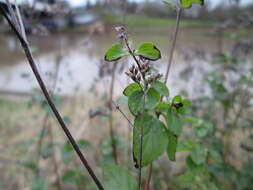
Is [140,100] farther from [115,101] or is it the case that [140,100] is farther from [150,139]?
[115,101]

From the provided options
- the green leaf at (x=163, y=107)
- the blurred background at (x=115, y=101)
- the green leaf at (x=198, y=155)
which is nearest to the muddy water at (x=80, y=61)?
the blurred background at (x=115, y=101)

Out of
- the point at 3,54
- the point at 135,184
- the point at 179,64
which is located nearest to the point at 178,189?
the point at 135,184

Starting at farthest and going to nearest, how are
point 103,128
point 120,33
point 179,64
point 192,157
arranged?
point 179,64 → point 103,128 → point 192,157 → point 120,33

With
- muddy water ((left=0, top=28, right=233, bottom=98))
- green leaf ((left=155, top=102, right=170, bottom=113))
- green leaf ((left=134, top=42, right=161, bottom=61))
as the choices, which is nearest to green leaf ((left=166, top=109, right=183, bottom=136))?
green leaf ((left=155, top=102, right=170, bottom=113))

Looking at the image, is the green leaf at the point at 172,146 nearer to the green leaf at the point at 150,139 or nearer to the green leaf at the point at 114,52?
the green leaf at the point at 150,139

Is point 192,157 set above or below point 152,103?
below

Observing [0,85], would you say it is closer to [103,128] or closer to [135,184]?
[103,128]

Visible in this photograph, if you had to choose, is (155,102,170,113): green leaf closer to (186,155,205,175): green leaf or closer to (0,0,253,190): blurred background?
(0,0,253,190): blurred background
